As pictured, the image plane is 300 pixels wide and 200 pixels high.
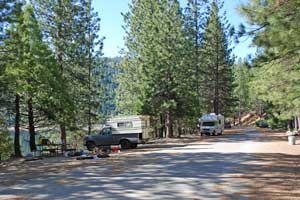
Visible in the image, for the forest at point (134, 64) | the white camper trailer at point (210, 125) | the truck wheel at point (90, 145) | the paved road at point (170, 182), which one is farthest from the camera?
the white camper trailer at point (210, 125)

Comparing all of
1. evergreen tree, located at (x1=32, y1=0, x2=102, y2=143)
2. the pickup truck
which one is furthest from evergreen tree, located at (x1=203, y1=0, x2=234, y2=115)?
the pickup truck

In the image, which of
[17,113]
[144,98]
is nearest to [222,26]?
[144,98]

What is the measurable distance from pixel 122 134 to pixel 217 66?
34207 millimetres

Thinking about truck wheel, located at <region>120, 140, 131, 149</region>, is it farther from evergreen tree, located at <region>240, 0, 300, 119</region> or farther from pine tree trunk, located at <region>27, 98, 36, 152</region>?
evergreen tree, located at <region>240, 0, 300, 119</region>

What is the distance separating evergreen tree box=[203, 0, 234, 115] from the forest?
0.15 metres

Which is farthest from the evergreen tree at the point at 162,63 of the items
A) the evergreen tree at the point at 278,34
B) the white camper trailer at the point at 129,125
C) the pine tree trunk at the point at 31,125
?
the evergreen tree at the point at 278,34

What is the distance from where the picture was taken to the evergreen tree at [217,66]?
58.1 metres

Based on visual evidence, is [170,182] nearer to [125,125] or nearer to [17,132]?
[17,132]

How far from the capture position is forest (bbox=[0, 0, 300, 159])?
1598 centimetres

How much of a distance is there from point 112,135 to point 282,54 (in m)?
17.9

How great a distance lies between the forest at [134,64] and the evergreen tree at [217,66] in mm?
154

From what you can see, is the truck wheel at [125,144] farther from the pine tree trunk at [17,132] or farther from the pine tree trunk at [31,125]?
the pine tree trunk at [17,132]

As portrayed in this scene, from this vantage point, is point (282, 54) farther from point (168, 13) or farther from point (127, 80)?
point (127, 80)

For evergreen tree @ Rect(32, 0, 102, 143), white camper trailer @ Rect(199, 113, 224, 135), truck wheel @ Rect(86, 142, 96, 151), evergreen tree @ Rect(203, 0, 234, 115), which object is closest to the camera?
truck wheel @ Rect(86, 142, 96, 151)
